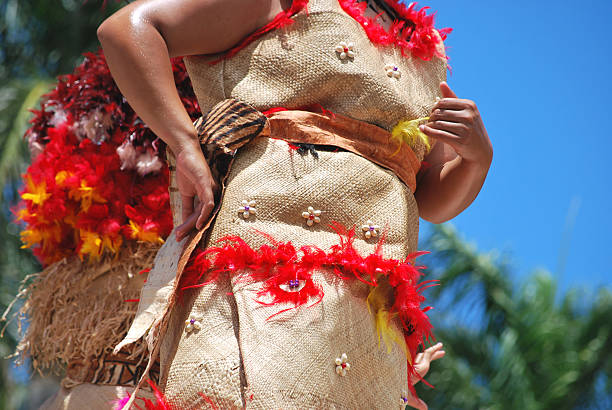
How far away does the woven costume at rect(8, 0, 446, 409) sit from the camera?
5.01 feet

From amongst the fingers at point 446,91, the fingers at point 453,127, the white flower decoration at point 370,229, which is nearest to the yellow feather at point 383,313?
the white flower decoration at point 370,229

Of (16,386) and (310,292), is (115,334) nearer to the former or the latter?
(310,292)

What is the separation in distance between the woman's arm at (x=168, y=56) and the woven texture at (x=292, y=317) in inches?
4.0

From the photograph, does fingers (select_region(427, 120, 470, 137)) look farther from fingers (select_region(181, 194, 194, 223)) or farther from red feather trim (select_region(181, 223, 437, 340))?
fingers (select_region(181, 194, 194, 223))

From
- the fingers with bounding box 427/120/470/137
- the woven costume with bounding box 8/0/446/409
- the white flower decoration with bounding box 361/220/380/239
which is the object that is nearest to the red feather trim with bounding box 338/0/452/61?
the woven costume with bounding box 8/0/446/409

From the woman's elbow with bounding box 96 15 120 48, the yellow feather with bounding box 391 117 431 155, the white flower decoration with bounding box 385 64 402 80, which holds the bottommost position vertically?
the yellow feather with bounding box 391 117 431 155

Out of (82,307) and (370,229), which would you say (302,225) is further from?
(82,307)

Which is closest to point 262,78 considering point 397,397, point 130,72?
point 130,72

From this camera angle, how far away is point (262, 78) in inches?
69.9

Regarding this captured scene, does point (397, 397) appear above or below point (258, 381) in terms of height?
below

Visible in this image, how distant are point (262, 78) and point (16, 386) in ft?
24.8

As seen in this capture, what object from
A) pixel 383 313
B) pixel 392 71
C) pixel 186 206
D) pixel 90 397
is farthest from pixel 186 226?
pixel 90 397

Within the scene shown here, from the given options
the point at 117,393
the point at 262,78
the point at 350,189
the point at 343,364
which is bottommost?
the point at 117,393

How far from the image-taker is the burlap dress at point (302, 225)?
151cm
